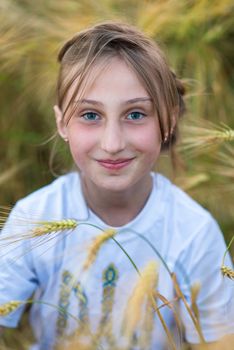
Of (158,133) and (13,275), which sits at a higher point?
(158,133)

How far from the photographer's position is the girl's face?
974 mm

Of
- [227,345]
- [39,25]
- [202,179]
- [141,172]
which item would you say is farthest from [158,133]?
[39,25]

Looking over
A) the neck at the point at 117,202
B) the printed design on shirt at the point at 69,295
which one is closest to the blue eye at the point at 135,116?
the neck at the point at 117,202

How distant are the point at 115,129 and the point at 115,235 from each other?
28 centimetres

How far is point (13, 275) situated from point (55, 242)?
0.10 m

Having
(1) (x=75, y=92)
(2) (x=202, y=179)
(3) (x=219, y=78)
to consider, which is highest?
(3) (x=219, y=78)

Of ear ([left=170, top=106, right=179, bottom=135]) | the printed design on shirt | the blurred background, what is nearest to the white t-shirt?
the printed design on shirt

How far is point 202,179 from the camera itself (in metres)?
1.48

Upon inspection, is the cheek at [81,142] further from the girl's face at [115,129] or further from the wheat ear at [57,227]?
the wheat ear at [57,227]

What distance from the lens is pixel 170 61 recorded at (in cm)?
157

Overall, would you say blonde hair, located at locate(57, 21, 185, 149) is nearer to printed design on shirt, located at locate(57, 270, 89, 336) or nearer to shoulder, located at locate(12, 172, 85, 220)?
shoulder, located at locate(12, 172, 85, 220)

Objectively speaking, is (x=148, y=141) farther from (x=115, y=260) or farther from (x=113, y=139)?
(x=115, y=260)

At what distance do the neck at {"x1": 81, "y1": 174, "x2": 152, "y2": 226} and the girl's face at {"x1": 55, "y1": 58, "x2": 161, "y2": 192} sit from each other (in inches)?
4.8

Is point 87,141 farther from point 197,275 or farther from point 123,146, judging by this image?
point 197,275
